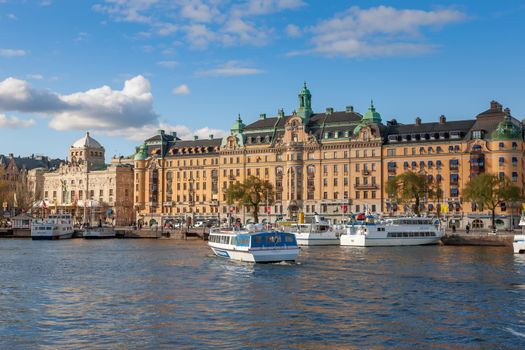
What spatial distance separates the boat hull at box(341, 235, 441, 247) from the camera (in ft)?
463

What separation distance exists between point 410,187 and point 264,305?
4561 inches

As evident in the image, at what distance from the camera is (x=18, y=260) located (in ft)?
349

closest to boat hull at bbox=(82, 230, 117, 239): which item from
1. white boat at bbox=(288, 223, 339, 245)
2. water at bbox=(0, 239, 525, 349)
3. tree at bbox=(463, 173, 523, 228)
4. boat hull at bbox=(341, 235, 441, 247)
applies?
white boat at bbox=(288, 223, 339, 245)

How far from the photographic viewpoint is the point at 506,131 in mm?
179375

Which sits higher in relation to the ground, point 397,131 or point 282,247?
point 397,131

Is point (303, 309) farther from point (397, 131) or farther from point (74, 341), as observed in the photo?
point (397, 131)

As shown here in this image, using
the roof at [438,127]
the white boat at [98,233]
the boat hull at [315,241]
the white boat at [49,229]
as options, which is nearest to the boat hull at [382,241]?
the boat hull at [315,241]

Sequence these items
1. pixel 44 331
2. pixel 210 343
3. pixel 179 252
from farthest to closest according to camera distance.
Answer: pixel 179 252 < pixel 44 331 < pixel 210 343

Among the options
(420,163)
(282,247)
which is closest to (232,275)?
(282,247)

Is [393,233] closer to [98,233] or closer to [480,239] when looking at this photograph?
[480,239]

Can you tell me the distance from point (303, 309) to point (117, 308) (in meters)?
14.9

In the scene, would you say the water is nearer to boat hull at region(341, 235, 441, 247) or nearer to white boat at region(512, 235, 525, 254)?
white boat at region(512, 235, 525, 254)

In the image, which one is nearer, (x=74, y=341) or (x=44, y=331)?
(x=74, y=341)

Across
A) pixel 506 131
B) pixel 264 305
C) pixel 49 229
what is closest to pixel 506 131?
pixel 506 131
